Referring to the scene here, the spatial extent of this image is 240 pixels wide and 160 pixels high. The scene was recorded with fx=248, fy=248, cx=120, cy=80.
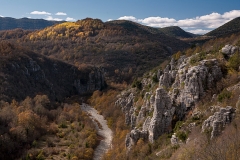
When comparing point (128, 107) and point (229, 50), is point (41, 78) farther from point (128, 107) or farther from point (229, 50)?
point (229, 50)

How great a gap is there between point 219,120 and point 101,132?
135ft

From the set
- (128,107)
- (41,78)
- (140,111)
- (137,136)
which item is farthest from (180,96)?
(41,78)

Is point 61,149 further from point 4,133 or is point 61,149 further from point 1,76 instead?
point 1,76

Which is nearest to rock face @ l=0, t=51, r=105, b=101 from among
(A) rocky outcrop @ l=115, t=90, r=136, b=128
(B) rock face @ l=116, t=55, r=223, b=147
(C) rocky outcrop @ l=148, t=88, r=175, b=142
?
(A) rocky outcrop @ l=115, t=90, r=136, b=128

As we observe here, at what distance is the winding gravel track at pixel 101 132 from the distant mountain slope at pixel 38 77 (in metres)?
16.5

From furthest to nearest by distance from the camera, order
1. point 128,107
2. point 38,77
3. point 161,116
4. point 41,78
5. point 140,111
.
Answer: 1. point 41,78
2. point 38,77
3. point 128,107
4. point 140,111
5. point 161,116

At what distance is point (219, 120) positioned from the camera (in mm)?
25531

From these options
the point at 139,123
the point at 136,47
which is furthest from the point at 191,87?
the point at 136,47

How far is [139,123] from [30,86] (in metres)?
55.5

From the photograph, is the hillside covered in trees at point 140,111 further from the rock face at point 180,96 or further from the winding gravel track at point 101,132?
the winding gravel track at point 101,132

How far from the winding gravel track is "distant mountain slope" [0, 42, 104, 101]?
649 inches

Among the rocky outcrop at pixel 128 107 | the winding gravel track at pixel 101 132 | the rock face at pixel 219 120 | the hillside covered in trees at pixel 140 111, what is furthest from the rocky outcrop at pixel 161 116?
the winding gravel track at pixel 101 132

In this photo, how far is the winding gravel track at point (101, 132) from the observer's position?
2000 inches

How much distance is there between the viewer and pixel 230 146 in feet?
55.9
